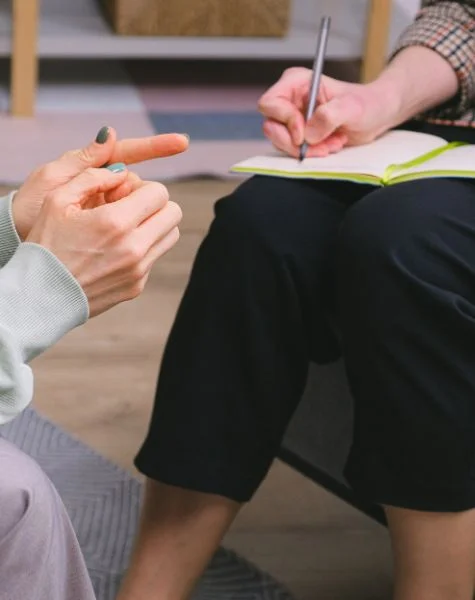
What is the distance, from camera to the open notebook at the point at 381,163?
1126 millimetres

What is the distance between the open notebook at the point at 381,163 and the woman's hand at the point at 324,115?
0.01 meters

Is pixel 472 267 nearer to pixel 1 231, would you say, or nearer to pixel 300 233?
pixel 300 233

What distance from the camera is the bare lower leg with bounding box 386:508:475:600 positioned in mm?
1042

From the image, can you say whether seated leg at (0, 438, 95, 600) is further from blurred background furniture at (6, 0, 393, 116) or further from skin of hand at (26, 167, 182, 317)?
blurred background furniture at (6, 0, 393, 116)

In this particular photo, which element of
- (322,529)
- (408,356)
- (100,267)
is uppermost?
(100,267)

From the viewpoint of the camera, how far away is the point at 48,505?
2.49 feet

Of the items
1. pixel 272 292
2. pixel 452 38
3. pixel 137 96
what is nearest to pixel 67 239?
pixel 272 292

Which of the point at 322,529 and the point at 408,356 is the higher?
the point at 408,356

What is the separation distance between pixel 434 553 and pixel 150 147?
1.38 ft

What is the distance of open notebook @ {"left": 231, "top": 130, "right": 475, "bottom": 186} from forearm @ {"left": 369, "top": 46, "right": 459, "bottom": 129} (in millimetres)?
46

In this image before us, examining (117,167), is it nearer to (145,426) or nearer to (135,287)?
(135,287)

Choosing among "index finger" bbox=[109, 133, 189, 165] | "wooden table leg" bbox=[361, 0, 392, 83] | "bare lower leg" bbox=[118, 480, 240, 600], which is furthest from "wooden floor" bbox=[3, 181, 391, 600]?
"wooden table leg" bbox=[361, 0, 392, 83]

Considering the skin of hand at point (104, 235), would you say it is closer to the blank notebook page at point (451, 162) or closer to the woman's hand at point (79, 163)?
the woman's hand at point (79, 163)

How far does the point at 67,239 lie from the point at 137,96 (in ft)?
6.07
